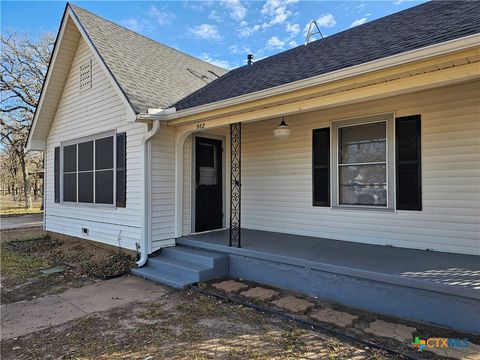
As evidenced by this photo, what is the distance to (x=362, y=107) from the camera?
16.6 ft

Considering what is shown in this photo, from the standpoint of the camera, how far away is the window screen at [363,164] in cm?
496

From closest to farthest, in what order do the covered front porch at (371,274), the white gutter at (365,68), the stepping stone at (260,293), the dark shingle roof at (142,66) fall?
the white gutter at (365,68)
the covered front porch at (371,274)
the stepping stone at (260,293)
the dark shingle roof at (142,66)

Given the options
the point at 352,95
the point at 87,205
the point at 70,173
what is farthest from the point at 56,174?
the point at 352,95

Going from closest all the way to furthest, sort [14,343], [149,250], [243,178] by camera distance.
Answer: [14,343], [149,250], [243,178]

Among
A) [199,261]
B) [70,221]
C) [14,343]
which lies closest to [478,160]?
[199,261]

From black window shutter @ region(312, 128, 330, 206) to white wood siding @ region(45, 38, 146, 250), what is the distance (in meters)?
3.16

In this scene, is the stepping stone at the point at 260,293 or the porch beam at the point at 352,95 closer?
the porch beam at the point at 352,95

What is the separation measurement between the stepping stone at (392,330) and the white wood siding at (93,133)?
13.8 feet

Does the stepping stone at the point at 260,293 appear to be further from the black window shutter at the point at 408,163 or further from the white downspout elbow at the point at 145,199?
the black window shutter at the point at 408,163

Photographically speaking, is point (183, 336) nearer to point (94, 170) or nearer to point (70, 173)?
point (94, 170)

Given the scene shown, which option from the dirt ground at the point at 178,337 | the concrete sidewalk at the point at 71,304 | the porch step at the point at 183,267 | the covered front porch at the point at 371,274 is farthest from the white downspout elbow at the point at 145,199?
the dirt ground at the point at 178,337

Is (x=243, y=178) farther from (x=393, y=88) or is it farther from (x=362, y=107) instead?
(x=393, y=88)

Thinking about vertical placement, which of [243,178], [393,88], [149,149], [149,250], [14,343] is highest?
[393,88]

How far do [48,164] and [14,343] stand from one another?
6943 millimetres
